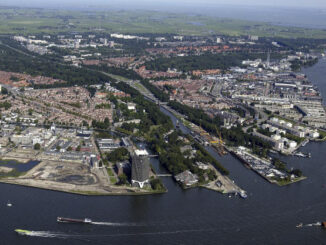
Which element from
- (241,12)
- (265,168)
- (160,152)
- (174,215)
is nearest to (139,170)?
(174,215)

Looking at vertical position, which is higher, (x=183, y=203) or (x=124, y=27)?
(x=124, y=27)

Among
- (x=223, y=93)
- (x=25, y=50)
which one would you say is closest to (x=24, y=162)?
(x=223, y=93)

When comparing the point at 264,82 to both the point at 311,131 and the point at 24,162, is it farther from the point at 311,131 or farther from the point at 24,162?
the point at 24,162

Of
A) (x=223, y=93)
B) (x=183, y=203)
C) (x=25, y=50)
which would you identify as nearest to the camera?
(x=183, y=203)

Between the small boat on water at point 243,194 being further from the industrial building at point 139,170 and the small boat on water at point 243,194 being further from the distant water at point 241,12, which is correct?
the distant water at point 241,12

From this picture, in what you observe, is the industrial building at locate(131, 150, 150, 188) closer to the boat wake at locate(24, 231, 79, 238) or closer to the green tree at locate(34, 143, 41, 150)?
the boat wake at locate(24, 231, 79, 238)

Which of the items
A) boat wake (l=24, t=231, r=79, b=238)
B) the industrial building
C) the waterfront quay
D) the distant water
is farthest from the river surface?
the distant water

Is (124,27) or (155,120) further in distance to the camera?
(124,27)
